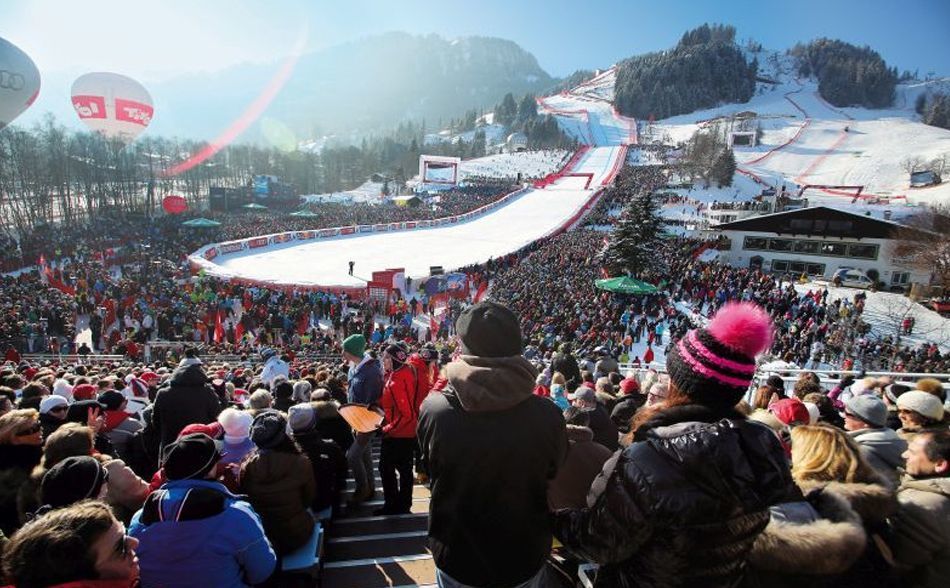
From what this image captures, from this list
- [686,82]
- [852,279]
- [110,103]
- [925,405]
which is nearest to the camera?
[925,405]

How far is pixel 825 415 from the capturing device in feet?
14.4

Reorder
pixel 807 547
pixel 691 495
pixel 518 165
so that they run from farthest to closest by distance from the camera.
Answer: pixel 518 165, pixel 807 547, pixel 691 495

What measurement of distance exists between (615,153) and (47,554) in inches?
3762

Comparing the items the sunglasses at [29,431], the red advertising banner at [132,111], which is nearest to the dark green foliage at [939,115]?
the red advertising banner at [132,111]

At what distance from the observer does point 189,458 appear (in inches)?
84.2

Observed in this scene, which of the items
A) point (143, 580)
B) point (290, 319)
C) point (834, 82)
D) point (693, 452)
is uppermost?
point (834, 82)

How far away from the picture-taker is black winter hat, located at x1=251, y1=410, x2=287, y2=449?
9.05 ft

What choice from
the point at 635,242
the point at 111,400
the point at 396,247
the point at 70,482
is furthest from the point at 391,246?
the point at 70,482

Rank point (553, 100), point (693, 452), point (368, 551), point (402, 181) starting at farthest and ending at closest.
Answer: point (553, 100), point (402, 181), point (368, 551), point (693, 452)

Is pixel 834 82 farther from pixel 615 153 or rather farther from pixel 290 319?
pixel 290 319

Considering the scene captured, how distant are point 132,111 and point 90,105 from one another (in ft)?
9.21

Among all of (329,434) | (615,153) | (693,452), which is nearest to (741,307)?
(693,452)

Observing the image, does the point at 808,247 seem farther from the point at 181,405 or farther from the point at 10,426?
the point at 10,426

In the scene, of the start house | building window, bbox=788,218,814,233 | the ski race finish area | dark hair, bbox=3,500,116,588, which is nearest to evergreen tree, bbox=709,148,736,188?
the ski race finish area
